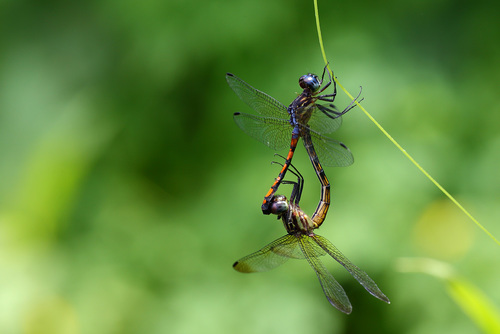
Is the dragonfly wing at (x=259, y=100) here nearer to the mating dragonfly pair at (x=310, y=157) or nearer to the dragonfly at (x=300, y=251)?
the mating dragonfly pair at (x=310, y=157)

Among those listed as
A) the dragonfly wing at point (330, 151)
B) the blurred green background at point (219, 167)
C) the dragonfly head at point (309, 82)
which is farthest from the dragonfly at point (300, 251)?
the blurred green background at point (219, 167)

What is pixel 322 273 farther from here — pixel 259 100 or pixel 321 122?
pixel 259 100

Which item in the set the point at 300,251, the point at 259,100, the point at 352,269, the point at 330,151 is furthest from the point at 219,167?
the point at 352,269

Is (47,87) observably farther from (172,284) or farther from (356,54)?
(356,54)

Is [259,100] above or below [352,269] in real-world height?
above

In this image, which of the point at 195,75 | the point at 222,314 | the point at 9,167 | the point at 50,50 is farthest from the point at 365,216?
the point at 50,50
